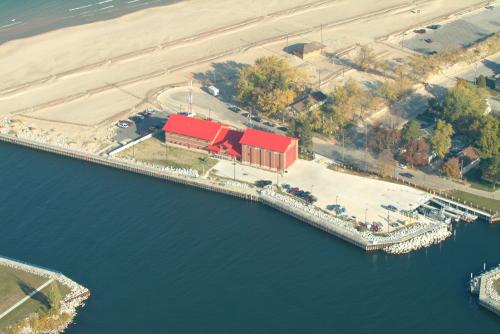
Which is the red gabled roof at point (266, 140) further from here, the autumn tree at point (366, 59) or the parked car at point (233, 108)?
the autumn tree at point (366, 59)

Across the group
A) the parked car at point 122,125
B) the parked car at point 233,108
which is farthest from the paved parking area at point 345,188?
the parked car at point 122,125

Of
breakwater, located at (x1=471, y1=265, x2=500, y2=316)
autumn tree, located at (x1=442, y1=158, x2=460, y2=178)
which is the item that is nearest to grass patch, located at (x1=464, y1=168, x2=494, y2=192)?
autumn tree, located at (x1=442, y1=158, x2=460, y2=178)

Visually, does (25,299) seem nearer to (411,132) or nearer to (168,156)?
(168,156)

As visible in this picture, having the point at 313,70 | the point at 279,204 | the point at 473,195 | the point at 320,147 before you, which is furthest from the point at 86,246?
the point at 313,70

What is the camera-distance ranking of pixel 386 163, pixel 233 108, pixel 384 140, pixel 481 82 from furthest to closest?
1. pixel 481 82
2. pixel 233 108
3. pixel 384 140
4. pixel 386 163

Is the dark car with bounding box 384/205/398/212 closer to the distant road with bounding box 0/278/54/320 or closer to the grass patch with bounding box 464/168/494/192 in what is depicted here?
the grass patch with bounding box 464/168/494/192

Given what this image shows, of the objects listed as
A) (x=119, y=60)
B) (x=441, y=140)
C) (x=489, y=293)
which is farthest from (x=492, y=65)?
(x=489, y=293)
